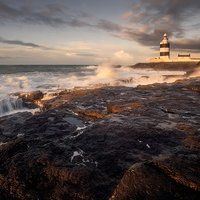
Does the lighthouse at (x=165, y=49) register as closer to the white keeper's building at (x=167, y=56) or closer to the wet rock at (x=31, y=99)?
the white keeper's building at (x=167, y=56)

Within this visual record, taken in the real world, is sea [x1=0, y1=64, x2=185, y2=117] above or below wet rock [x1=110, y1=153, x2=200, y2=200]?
below

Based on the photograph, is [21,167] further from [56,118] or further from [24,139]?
[56,118]

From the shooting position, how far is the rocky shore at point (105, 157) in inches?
133

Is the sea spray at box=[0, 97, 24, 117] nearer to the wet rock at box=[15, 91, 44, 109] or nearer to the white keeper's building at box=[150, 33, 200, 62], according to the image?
the wet rock at box=[15, 91, 44, 109]

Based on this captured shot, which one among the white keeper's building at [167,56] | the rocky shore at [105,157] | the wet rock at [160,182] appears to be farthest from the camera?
the white keeper's building at [167,56]

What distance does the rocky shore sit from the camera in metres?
3.38

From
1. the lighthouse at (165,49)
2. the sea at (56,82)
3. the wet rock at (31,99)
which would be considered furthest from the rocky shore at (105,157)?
the lighthouse at (165,49)

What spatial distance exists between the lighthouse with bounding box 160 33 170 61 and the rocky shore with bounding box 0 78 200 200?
66.2 m

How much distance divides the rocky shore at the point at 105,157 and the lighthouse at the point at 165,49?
6616 centimetres

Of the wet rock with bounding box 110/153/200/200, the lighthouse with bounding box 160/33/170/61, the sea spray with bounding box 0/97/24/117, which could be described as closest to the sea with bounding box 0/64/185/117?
the sea spray with bounding box 0/97/24/117

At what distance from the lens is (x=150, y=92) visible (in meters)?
9.45

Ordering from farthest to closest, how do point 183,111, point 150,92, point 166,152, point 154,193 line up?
point 150,92, point 183,111, point 166,152, point 154,193

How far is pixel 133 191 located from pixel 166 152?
1212mm

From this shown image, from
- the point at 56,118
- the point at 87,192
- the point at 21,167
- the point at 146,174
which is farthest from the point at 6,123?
the point at 146,174
